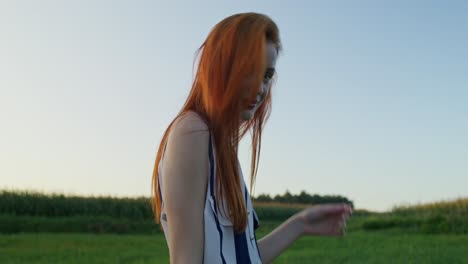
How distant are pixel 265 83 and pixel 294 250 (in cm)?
790

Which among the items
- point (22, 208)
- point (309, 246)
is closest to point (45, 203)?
point (22, 208)

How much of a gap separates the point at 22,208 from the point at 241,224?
16.0m

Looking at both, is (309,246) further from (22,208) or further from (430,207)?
(22,208)

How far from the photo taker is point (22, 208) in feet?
53.5

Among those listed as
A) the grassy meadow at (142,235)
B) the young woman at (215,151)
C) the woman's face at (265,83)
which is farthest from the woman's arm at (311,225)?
the grassy meadow at (142,235)

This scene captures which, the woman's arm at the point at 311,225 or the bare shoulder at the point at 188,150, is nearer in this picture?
the bare shoulder at the point at 188,150

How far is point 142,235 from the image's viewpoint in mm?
14406

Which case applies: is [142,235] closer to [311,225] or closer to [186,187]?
[311,225]

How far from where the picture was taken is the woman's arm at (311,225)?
5.48 feet

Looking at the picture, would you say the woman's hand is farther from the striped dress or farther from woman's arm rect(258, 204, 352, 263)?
the striped dress

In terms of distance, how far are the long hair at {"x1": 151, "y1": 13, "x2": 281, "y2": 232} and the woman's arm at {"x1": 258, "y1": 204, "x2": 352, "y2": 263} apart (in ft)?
1.32

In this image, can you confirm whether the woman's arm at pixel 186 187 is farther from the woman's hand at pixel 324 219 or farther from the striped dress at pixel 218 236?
the woman's hand at pixel 324 219

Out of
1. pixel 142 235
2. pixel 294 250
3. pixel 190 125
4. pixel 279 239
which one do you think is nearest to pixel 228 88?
pixel 190 125

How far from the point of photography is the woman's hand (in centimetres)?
168
